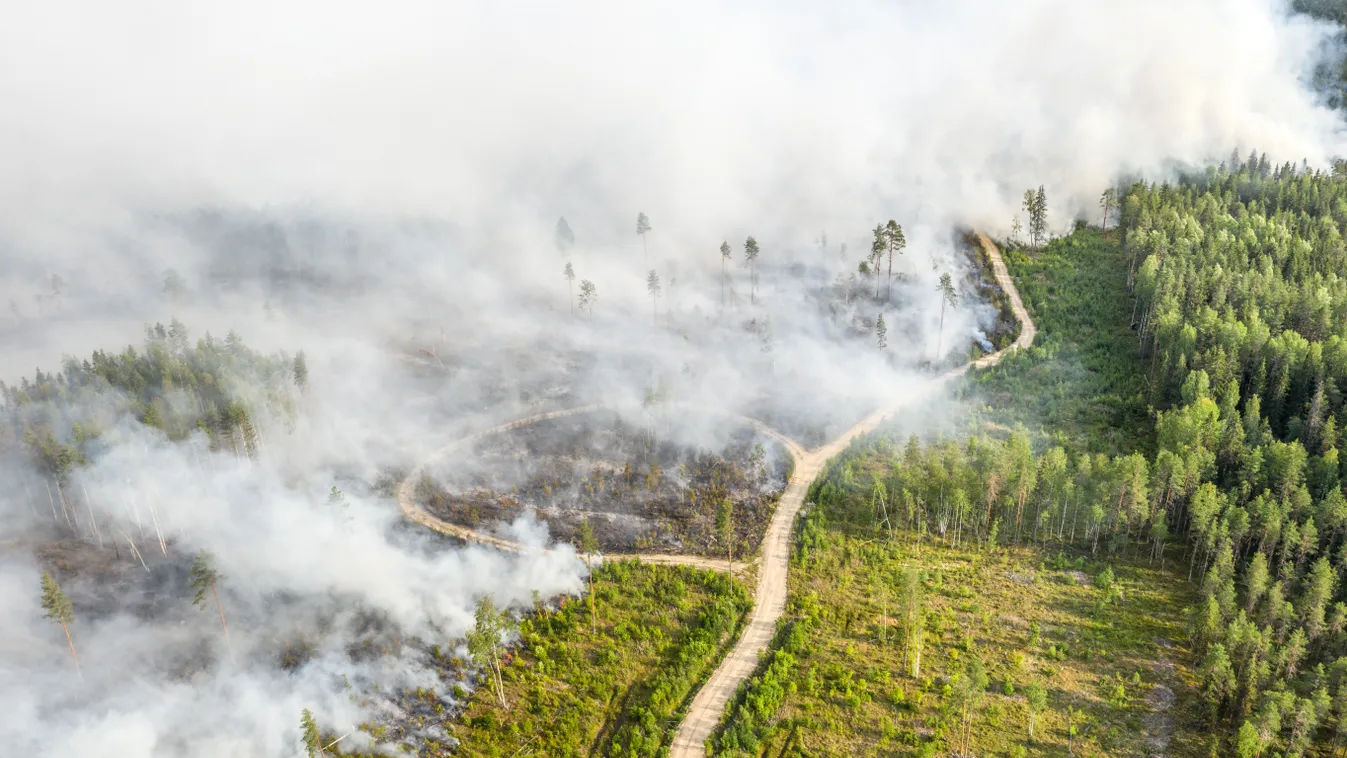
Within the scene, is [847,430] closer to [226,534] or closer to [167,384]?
[226,534]

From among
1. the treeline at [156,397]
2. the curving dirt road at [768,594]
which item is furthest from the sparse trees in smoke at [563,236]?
the curving dirt road at [768,594]

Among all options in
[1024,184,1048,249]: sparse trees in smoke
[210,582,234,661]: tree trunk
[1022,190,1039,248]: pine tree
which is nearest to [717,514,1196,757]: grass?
[210,582,234,661]: tree trunk

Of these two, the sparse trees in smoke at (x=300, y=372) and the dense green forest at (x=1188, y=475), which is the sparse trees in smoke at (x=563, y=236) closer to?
the sparse trees in smoke at (x=300, y=372)

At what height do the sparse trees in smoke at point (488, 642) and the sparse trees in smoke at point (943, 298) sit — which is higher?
the sparse trees in smoke at point (943, 298)

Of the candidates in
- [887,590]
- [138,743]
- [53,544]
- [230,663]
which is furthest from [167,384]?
[887,590]

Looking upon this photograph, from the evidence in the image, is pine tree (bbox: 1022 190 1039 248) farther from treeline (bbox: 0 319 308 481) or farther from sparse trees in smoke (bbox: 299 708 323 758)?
sparse trees in smoke (bbox: 299 708 323 758)

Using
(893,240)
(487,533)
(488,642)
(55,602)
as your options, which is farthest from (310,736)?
(893,240)
